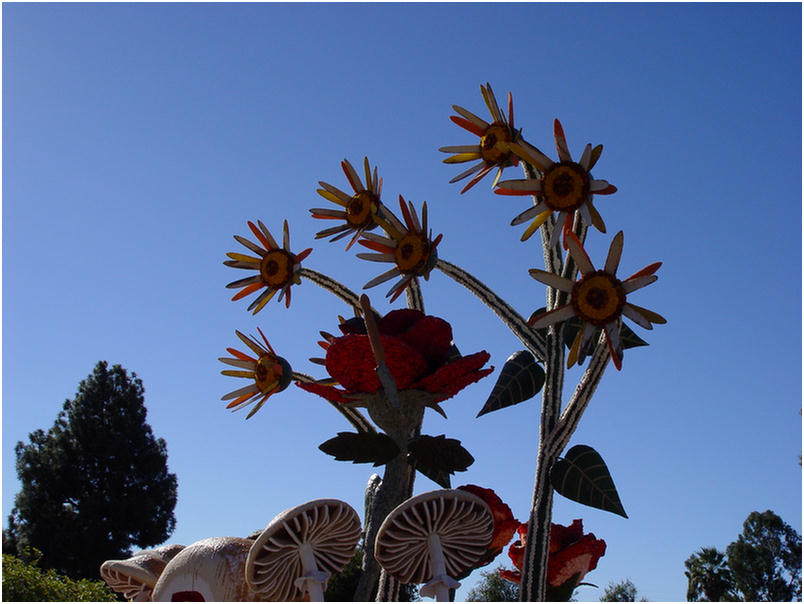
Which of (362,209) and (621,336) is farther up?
(362,209)

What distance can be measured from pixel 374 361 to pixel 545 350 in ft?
3.72

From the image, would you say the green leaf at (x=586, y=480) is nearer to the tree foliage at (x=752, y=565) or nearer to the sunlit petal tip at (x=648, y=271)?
the sunlit petal tip at (x=648, y=271)

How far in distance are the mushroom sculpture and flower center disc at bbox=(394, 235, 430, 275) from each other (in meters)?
1.73

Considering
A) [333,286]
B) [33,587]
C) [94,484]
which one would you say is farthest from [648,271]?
[94,484]

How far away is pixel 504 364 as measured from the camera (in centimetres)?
509

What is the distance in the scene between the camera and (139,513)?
15125 millimetres

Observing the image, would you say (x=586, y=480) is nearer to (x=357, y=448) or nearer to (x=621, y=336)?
(x=621, y=336)

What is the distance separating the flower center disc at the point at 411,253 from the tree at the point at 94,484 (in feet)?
37.5

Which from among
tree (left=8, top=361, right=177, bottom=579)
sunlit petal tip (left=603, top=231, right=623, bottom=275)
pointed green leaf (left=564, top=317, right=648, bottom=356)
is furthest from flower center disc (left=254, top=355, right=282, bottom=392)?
tree (left=8, top=361, right=177, bottom=579)

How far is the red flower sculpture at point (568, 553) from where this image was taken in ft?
15.3

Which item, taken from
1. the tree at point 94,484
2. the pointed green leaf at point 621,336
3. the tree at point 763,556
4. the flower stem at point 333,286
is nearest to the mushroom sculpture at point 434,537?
the pointed green leaf at point 621,336

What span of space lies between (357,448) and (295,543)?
925mm

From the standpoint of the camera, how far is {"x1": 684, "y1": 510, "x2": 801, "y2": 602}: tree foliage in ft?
66.9

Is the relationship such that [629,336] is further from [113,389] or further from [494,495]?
[113,389]
